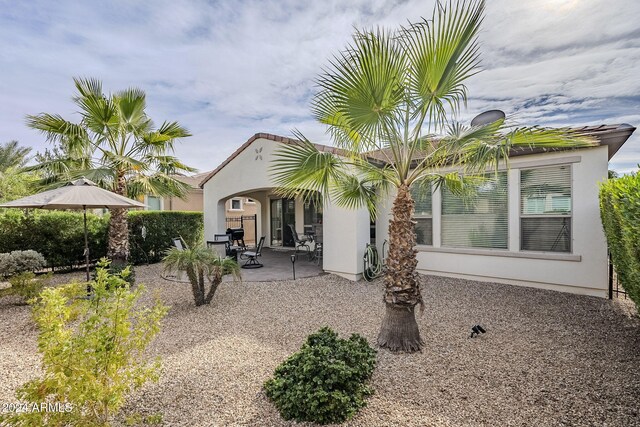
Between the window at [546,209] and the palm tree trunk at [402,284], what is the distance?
16.6ft

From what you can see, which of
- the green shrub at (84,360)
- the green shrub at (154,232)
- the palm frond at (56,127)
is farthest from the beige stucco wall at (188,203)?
the green shrub at (84,360)

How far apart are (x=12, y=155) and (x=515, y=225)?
1275 inches

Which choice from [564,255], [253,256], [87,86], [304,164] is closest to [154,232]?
[253,256]

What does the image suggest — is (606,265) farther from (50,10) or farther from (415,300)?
(50,10)

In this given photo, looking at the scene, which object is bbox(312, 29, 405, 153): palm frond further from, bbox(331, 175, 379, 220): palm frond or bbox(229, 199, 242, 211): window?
bbox(229, 199, 242, 211): window

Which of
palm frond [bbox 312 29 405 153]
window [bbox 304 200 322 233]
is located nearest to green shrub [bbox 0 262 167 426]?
palm frond [bbox 312 29 405 153]

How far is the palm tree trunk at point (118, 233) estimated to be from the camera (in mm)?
9461

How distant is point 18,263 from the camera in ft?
25.2

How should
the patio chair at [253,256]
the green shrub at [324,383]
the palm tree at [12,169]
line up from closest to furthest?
the green shrub at [324,383]
the patio chair at [253,256]
the palm tree at [12,169]

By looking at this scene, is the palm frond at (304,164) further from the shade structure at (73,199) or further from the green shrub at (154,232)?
the green shrub at (154,232)

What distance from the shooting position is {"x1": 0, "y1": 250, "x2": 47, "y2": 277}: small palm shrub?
7.52 meters

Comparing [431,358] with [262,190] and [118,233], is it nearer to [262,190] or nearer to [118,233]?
[262,190]

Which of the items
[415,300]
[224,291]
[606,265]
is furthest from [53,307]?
[606,265]

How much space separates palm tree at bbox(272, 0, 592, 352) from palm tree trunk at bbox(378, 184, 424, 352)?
0.05ft
